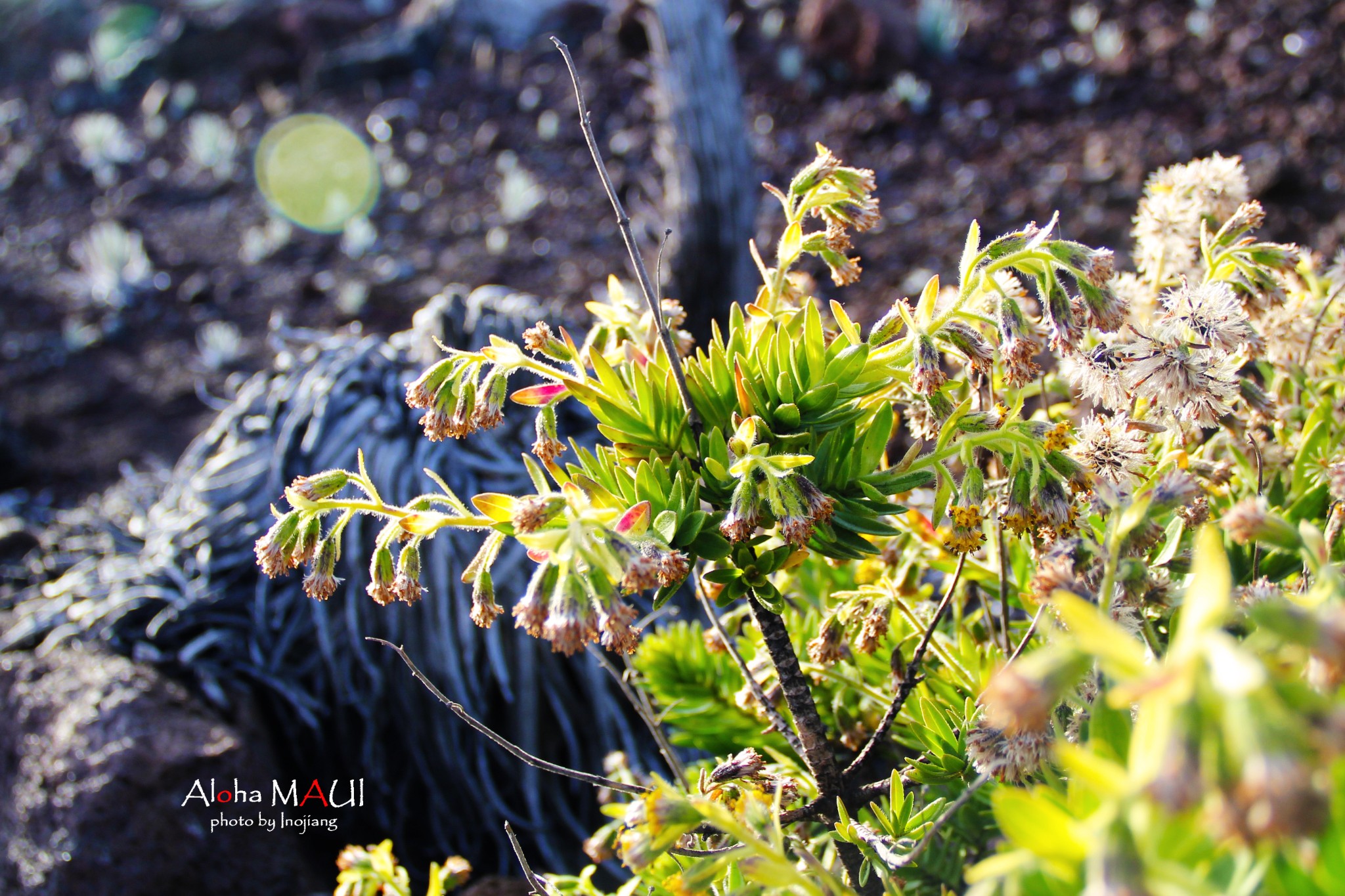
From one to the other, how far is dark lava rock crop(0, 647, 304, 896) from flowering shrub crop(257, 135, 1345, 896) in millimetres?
887

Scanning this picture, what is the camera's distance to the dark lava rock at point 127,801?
176 centimetres

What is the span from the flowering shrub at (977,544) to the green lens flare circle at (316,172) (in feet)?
18.3

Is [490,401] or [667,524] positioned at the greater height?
[490,401]

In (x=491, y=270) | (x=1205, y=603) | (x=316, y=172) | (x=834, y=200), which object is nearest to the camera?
(x=1205, y=603)

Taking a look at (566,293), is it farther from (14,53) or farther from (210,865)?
(14,53)

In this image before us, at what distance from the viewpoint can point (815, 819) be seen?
117 cm

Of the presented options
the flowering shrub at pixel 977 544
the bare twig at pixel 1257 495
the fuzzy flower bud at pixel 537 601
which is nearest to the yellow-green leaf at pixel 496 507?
the flowering shrub at pixel 977 544

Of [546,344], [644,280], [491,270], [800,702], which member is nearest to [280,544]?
[546,344]

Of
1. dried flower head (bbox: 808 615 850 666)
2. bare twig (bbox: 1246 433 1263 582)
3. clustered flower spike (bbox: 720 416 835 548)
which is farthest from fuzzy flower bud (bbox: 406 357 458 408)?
bare twig (bbox: 1246 433 1263 582)

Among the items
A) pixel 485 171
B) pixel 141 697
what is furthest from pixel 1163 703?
pixel 485 171

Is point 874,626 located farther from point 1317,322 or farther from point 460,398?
point 1317,322

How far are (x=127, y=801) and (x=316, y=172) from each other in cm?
574

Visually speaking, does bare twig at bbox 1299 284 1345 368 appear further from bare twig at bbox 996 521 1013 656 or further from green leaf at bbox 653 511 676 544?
green leaf at bbox 653 511 676 544

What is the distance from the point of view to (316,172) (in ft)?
21.9
